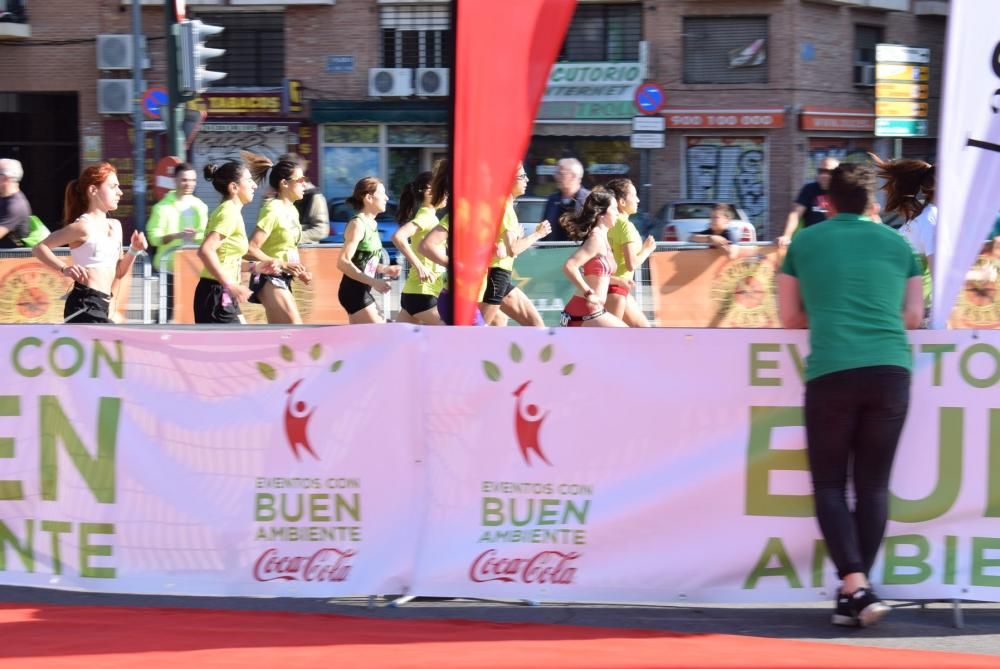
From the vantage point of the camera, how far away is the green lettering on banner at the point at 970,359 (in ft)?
18.0

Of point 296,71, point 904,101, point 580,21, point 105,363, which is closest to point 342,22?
point 296,71

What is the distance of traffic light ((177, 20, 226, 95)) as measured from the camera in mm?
15672

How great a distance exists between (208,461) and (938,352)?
9.63 feet

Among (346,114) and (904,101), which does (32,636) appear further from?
(346,114)

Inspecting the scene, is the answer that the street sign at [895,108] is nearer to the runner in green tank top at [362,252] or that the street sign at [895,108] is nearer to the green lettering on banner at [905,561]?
the runner in green tank top at [362,252]

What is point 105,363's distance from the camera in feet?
19.4

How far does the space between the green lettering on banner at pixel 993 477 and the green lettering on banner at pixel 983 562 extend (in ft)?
0.33

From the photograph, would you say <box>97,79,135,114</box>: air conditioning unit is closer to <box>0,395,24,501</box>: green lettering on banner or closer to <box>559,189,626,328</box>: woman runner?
<box>559,189,626,328</box>: woman runner

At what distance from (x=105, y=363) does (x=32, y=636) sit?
1.16 metres

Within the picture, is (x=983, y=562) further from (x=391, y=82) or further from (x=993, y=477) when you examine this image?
(x=391, y=82)

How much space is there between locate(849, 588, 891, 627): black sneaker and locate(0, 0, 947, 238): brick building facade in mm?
25524

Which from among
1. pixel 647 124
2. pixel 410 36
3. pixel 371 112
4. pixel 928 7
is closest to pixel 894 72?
pixel 647 124

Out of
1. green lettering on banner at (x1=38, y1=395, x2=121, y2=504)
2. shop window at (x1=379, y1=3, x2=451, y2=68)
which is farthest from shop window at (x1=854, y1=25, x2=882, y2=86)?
green lettering on banner at (x1=38, y1=395, x2=121, y2=504)

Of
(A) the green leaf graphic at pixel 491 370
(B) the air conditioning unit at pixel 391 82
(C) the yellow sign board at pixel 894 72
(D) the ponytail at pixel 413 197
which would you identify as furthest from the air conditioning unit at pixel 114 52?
(A) the green leaf graphic at pixel 491 370
